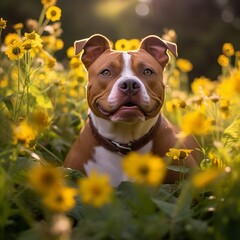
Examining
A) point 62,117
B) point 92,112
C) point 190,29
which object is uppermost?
point 92,112

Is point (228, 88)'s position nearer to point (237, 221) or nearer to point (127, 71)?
point (237, 221)

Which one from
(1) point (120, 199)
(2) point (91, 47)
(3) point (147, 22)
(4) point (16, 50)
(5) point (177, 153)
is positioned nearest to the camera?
(1) point (120, 199)

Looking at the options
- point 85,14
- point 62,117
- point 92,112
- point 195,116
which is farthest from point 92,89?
point 85,14

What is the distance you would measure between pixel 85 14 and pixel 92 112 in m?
12.8

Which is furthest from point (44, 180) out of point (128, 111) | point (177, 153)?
point (128, 111)

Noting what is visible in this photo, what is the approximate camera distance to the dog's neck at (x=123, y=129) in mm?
3506

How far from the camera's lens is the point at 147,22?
17.0m

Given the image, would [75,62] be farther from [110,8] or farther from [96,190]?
[110,8]

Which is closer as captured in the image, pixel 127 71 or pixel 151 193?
pixel 151 193

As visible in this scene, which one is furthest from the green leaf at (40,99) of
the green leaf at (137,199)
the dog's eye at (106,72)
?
the green leaf at (137,199)

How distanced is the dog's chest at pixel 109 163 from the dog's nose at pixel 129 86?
17.0 inches

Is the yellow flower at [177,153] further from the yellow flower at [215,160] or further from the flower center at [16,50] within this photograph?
the flower center at [16,50]

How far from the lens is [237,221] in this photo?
1.99 metres

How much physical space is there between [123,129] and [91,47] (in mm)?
617
